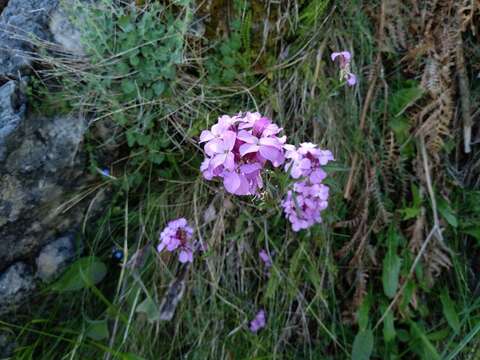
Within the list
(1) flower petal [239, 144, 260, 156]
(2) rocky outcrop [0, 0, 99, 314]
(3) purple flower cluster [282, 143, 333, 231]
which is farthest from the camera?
(2) rocky outcrop [0, 0, 99, 314]

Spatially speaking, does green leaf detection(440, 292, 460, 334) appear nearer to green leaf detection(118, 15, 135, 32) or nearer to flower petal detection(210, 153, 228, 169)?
flower petal detection(210, 153, 228, 169)

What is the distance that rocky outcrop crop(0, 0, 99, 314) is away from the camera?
172 cm

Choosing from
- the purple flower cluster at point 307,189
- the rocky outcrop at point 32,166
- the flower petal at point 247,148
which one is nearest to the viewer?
the flower petal at point 247,148

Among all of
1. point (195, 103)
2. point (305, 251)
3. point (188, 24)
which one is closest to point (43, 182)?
point (195, 103)

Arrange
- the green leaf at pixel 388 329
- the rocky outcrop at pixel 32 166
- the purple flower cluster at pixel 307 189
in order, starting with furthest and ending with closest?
the green leaf at pixel 388 329 < the rocky outcrop at pixel 32 166 < the purple flower cluster at pixel 307 189

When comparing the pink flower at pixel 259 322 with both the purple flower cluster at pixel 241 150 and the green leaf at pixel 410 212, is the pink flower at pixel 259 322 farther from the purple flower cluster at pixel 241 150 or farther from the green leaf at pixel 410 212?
the purple flower cluster at pixel 241 150

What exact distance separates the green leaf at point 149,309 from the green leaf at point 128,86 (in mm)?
776

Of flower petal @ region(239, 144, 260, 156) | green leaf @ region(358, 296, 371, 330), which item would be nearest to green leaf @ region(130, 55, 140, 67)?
flower petal @ region(239, 144, 260, 156)

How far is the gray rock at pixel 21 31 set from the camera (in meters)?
1.75

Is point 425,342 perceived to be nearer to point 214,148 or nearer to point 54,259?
point 214,148

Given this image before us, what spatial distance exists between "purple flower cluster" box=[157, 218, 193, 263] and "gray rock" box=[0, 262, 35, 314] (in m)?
0.51

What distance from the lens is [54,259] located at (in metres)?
1.89

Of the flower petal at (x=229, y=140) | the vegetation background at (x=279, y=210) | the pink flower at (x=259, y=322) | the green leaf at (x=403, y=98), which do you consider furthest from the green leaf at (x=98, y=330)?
the green leaf at (x=403, y=98)

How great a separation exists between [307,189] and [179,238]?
50 cm
